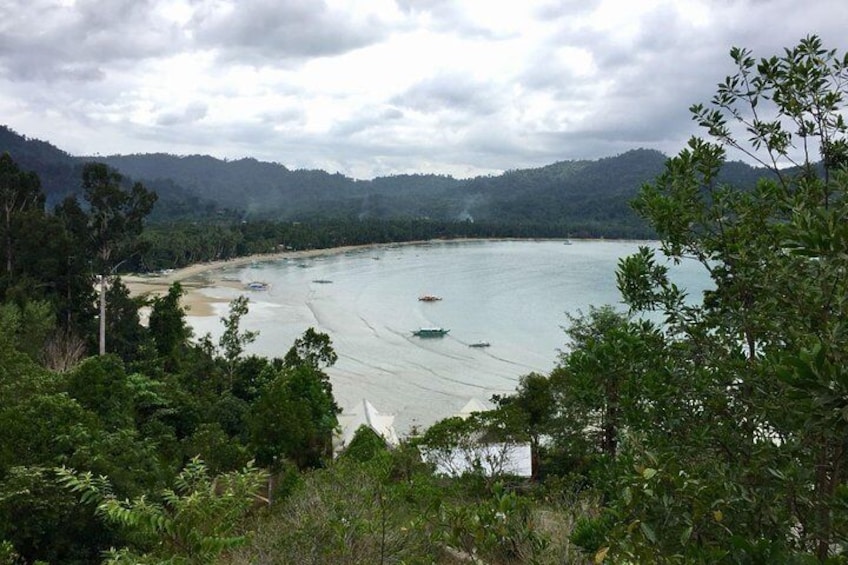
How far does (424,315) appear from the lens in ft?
154

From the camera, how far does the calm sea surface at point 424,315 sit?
28.8 meters

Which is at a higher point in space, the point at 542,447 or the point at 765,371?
the point at 765,371

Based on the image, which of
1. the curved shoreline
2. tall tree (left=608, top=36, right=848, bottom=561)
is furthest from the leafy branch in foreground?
the curved shoreline

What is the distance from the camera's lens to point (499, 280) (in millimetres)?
64312

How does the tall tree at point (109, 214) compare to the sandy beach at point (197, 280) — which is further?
the sandy beach at point (197, 280)

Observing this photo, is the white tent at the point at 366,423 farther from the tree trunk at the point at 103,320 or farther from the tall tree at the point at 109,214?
the tall tree at the point at 109,214

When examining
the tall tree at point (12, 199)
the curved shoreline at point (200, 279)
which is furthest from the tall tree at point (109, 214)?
the curved shoreline at point (200, 279)

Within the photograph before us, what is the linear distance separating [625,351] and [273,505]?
9.40 metres

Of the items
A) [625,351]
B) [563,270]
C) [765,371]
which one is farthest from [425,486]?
[563,270]

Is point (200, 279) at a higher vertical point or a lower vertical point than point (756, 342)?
lower

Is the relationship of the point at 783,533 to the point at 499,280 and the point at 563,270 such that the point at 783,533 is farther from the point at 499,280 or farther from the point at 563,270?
the point at 563,270

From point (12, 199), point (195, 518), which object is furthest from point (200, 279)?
point (195, 518)

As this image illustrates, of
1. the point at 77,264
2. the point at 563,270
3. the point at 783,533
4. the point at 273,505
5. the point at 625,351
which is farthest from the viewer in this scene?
the point at 563,270

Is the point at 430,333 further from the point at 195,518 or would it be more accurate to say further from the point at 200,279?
the point at 195,518
